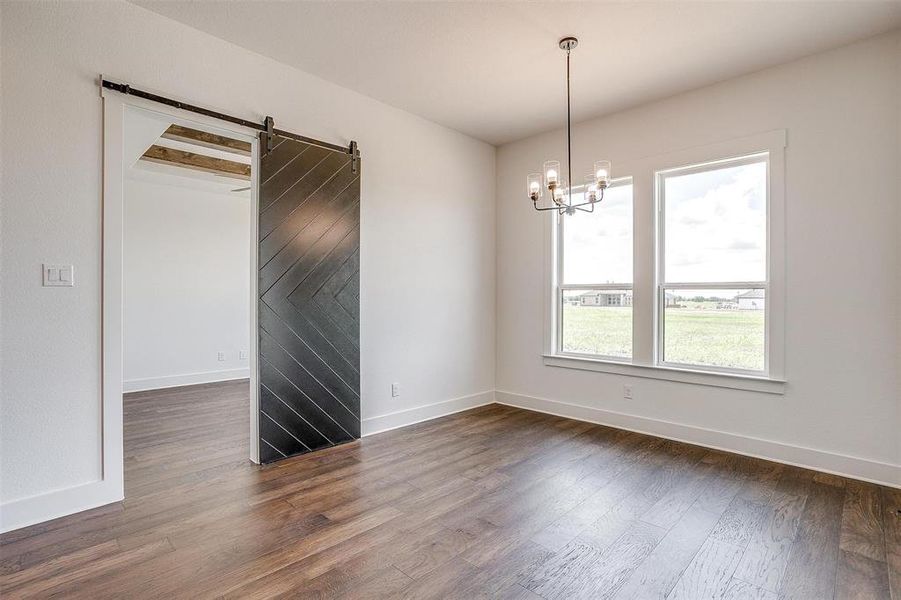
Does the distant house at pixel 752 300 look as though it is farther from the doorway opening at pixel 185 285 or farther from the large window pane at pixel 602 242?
the doorway opening at pixel 185 285

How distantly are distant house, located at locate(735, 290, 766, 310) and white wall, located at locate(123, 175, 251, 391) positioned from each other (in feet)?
18.5

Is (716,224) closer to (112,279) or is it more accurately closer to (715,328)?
(715,328)

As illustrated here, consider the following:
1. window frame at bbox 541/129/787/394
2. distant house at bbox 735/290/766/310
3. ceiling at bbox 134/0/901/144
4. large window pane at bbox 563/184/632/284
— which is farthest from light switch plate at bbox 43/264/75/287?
distant house at bbox 735/290/766/310

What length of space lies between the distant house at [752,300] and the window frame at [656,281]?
68 mm

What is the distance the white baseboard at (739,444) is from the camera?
3.04m

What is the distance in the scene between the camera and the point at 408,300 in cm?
445

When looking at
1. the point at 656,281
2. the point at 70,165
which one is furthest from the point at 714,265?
the point at 70,165

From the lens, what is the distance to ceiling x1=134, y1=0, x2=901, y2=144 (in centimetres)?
278

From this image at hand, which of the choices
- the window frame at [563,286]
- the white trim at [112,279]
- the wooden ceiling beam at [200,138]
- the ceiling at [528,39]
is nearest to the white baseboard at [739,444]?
the window frame at [563,286]

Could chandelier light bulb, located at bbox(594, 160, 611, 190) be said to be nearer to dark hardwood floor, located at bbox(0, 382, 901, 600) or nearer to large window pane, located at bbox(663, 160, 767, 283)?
large window pane, located at bbox(663, 160, 767, 283)

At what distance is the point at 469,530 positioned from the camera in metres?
2.42

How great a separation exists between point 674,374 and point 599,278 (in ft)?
3.78

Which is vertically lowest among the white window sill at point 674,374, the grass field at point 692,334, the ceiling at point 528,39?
the white window sill at point 674,374

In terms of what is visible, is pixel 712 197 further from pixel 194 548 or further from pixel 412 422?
pixel 194 548
